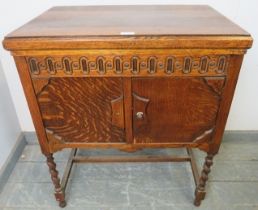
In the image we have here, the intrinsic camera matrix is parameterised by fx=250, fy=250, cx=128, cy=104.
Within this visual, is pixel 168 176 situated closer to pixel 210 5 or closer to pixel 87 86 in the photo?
pixel 87 86

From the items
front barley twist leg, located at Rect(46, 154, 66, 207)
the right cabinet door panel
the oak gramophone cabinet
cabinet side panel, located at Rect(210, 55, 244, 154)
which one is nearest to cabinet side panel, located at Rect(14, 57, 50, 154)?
the oak gramophone cabinet

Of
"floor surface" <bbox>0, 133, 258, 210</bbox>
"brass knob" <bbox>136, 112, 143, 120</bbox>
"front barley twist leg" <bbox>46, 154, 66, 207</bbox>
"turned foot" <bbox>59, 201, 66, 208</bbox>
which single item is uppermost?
"brass knob" <bbox>136, 112, 143, 120</bbox>

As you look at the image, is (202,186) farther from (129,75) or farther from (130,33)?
(130,33)

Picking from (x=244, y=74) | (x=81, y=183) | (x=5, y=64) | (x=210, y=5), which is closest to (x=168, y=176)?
(x=81, y=183)

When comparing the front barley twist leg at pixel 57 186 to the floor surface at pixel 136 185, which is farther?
the floor surface at pixel 136 185

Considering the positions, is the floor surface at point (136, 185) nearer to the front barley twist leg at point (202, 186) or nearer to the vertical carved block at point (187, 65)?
the front barley twist leg at point (202, 186)

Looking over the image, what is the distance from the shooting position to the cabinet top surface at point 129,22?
0.73 meters

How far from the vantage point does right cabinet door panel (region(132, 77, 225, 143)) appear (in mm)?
797

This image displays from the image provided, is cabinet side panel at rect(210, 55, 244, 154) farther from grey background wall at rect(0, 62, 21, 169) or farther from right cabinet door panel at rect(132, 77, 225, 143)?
grey background wall at rect(0, 62, 21, 169)

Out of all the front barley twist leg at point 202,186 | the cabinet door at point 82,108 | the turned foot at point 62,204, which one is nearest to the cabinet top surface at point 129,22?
the cabinet door at point 82,108

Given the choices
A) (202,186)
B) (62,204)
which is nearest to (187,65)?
(202,186)

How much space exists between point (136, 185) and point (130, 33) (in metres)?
0.86

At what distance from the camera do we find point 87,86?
2.66 feet

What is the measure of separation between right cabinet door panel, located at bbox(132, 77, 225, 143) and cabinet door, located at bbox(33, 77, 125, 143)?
0.07 metres
